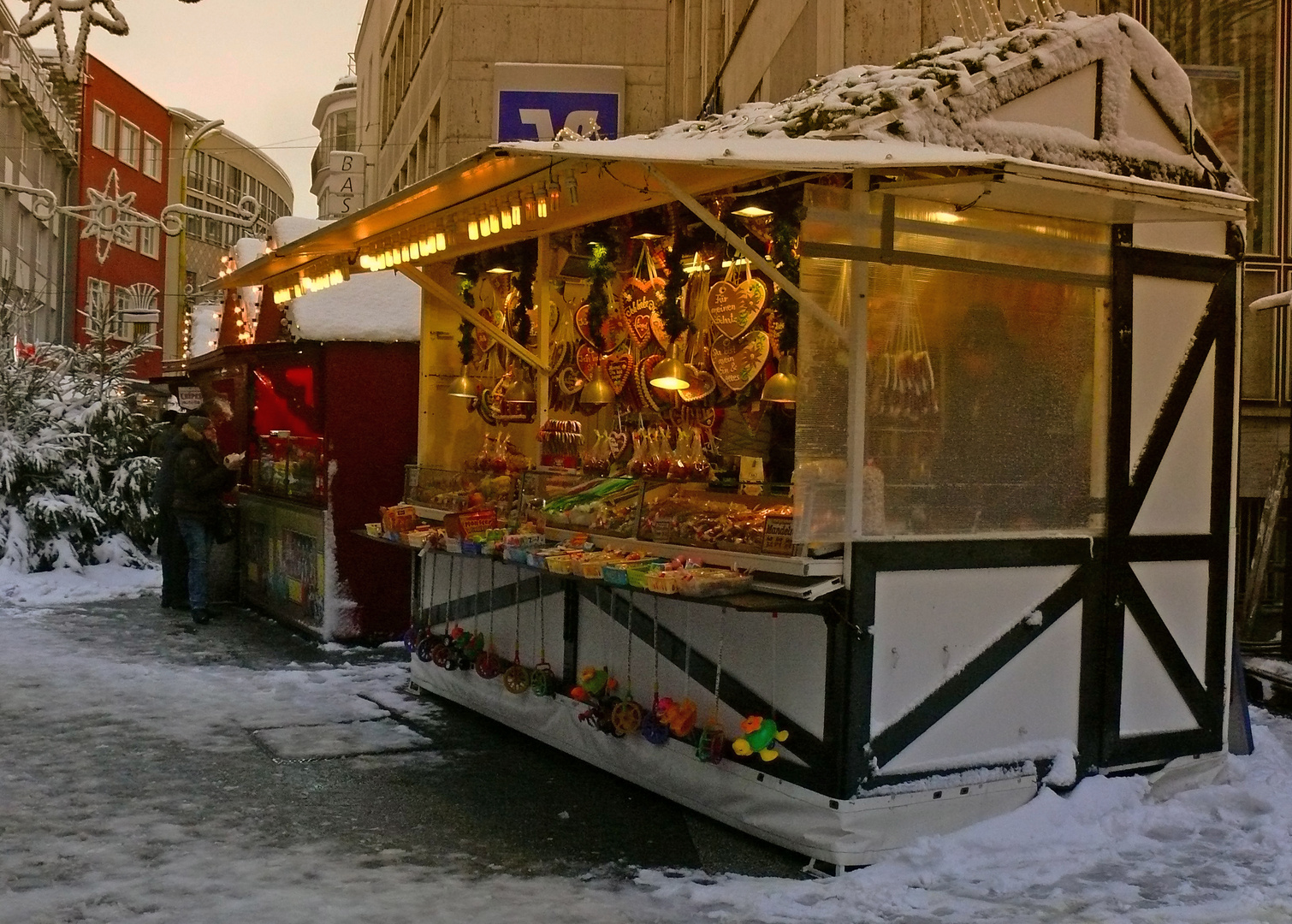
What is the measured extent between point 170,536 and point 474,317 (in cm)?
529

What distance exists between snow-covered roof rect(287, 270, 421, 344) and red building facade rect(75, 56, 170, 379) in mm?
27979

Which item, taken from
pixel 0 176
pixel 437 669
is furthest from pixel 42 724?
pixel 0 176

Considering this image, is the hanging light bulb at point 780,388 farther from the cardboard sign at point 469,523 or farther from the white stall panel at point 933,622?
the cardboard sign at point 469,523

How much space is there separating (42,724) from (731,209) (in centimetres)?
512

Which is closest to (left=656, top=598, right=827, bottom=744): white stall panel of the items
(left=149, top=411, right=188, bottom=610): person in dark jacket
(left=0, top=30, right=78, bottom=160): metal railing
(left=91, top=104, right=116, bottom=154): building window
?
→ (left=149, top=411, right=188, bottom=610): person in dark jacket

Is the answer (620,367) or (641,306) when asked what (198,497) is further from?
(641,306)

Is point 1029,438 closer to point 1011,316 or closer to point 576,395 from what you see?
point 1011,316

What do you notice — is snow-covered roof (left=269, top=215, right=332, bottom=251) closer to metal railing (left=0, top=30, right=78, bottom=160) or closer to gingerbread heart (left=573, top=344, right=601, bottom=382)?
gingerbread heart (left=573, top=344, right=601, bottom=382)

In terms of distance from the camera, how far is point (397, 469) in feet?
38.2

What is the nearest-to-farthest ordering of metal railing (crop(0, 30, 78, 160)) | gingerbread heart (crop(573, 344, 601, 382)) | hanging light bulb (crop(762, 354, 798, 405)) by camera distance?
1. hanging light bulb (crop(762, 354, 798, 405))
2. gingerbread heart (crop(573, 344, 601, 382))
3. metal railing (crop(0, 30, 78, 160))

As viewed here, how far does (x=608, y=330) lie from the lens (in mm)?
8812

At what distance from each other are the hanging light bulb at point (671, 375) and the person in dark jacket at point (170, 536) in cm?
664

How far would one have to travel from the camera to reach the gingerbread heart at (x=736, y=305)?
7.53m

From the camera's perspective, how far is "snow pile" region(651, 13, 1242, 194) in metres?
6.20
